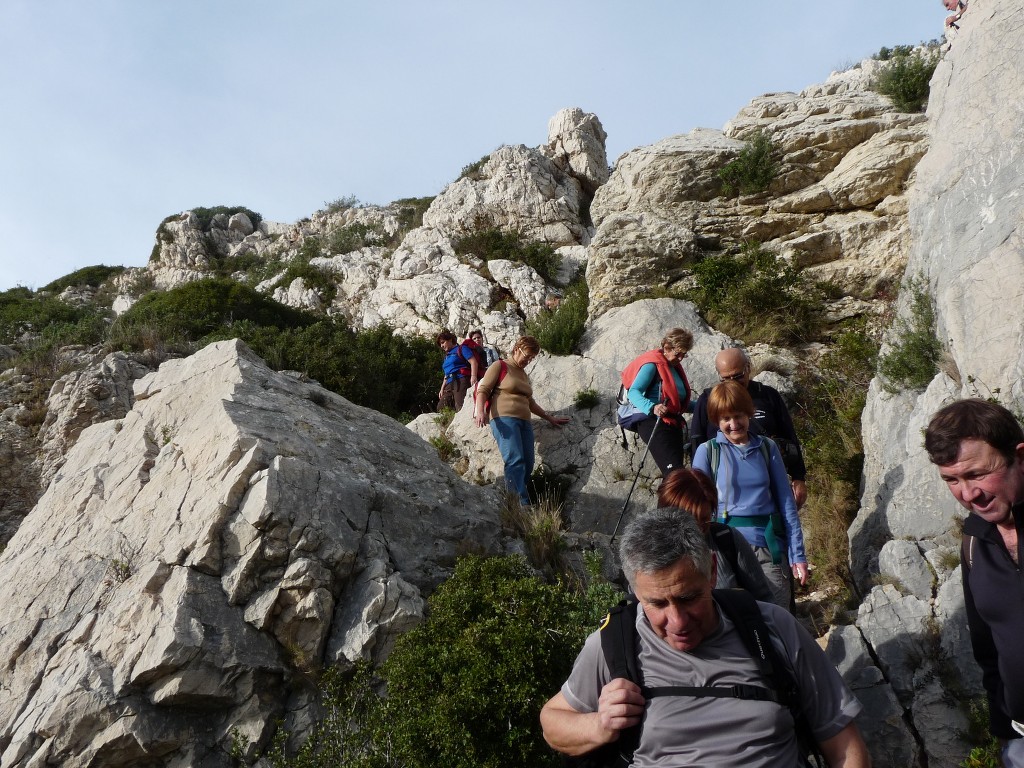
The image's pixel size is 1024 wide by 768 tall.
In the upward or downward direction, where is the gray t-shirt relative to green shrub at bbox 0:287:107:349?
downward

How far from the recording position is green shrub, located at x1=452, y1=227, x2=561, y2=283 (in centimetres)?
1670

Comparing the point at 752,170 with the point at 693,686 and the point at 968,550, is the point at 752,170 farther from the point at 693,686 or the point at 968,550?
the point at 693,686

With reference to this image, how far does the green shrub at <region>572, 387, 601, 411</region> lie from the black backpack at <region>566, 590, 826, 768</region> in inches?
272

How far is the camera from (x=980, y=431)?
238cm

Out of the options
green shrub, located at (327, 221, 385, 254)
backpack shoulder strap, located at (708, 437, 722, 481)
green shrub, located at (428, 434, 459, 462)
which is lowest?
backpack shoulder strap, located at (708, 437, 722, 481)

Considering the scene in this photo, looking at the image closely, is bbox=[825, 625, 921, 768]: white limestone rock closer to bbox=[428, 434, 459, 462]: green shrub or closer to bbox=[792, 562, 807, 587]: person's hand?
bbox=[792, 562, 807, 587]: person's hand

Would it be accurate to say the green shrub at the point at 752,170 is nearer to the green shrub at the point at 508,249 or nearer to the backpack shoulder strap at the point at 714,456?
the green shrub at the point at 508,249

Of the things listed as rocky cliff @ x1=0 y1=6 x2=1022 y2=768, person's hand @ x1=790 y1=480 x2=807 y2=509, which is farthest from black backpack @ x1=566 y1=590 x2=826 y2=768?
person's hand @ x1=790 y1=480 x2=807 y2=509

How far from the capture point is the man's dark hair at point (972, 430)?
2.36 m

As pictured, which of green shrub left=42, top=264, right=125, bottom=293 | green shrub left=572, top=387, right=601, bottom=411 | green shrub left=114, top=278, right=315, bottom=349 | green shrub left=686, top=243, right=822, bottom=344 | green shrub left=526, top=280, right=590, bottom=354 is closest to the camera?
green shrub left=572, top=387, right=601, bottom=411

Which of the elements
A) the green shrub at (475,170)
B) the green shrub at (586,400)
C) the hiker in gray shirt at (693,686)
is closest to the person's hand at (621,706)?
the hiker in gray shirt at (693,686)

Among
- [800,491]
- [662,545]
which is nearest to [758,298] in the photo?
[800,491]

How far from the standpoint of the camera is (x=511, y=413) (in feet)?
23.9

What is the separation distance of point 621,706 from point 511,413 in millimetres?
5164
